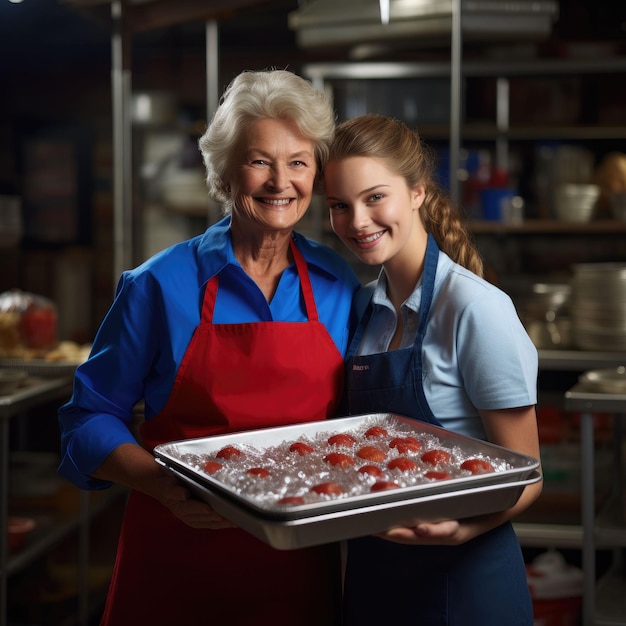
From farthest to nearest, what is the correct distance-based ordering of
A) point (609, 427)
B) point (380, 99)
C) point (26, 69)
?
point (26, 69), point (380, 99), point (609, 427)

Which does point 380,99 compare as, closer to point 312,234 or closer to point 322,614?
point 312,234

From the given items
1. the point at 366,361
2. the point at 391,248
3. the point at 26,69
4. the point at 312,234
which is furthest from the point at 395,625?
the point at 26,69

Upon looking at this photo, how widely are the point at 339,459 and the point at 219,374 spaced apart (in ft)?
1.14

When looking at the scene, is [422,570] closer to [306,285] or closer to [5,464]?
[306,285]

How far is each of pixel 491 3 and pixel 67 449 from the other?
10.3 ft

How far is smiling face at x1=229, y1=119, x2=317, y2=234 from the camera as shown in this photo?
1.59 meters

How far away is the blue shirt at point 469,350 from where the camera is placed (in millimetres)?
1444

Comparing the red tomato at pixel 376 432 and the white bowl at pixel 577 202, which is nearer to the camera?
the red tomato at pixel 376 432

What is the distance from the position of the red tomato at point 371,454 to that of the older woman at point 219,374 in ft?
0.90

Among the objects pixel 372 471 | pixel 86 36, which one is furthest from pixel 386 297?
pixel 86 36

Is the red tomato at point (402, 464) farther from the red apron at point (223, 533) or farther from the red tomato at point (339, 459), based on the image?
the red apron at point (223, 533)

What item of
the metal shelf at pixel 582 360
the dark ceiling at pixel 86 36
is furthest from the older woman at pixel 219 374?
the dark ceiling at pixel 86 36

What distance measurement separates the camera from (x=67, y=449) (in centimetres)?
162

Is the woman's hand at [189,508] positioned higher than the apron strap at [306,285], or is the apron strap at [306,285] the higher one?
the apron strap at [306,285]
